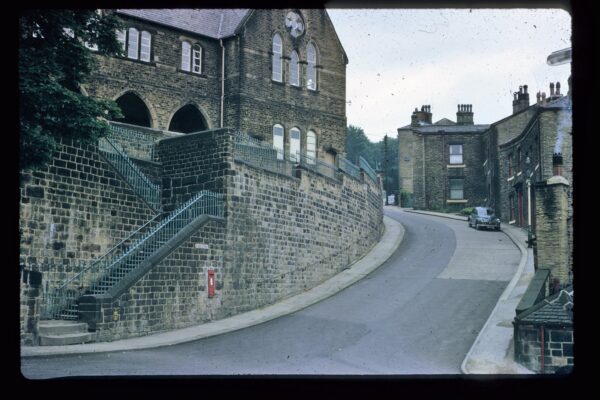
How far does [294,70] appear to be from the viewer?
102 feet

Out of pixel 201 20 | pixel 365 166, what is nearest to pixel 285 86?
pixel 201 20

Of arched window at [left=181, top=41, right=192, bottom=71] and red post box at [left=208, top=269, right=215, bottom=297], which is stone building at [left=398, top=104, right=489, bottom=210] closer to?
arched window at [left=181, top=41, right=192, bottom=71]

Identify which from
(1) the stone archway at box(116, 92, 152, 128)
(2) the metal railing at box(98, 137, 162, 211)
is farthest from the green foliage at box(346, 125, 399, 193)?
(2) the metal railing at box(98, 137, 162, 211)

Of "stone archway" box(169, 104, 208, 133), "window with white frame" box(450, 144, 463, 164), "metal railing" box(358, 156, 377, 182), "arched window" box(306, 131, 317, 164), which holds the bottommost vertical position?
"metal railing" box(358, 156, 377, 182)

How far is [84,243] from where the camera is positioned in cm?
1587

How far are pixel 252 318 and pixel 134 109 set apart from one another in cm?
1313

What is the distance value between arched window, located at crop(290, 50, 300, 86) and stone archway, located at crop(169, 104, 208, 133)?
4795mm

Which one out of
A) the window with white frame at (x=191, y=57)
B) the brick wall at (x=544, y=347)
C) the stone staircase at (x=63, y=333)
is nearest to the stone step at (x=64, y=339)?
the stone staircase at (x=63, y=333)

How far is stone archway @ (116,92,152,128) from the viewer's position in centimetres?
2688

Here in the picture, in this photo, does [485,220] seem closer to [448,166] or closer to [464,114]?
[448,166]

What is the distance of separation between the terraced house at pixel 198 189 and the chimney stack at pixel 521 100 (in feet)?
60.5
